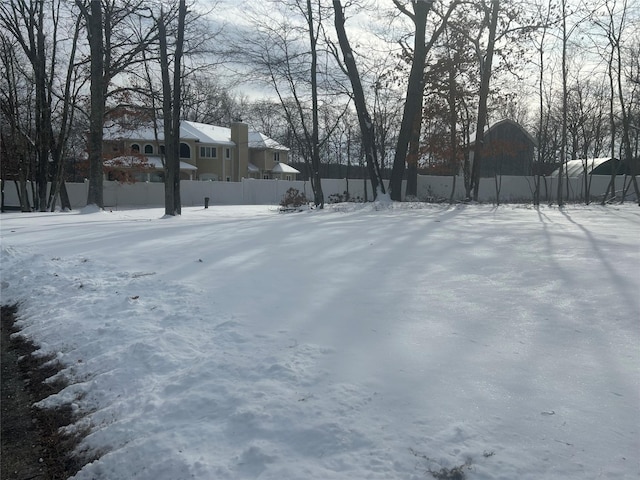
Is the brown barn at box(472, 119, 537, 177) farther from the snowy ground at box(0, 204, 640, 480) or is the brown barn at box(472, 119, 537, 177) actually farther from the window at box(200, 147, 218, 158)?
the snowy ground at box(0, 204, 640, 480)

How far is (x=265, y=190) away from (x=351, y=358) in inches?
1388

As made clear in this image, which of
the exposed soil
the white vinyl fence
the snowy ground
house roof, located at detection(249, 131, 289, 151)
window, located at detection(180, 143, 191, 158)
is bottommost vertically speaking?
the exposed soil

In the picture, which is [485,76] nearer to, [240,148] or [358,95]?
[358,95]

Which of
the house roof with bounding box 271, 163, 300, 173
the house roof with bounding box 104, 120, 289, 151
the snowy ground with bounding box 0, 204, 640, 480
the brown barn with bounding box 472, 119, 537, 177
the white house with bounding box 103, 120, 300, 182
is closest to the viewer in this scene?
the snowy ground with bounding box 0, 204, 640, 480

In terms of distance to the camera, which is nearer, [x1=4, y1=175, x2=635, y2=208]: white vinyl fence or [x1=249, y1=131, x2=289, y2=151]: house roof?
[x1=4, y1=175, x2=635, y2=208]: white vinyl fence

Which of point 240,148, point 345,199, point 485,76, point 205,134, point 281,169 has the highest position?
point 205,134

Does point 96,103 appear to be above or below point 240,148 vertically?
below

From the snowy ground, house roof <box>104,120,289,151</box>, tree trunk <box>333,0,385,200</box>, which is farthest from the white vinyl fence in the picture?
the snowy ground

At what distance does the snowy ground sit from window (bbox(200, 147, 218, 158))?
139ft

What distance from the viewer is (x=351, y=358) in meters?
3.49

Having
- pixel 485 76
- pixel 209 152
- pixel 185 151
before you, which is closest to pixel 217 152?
pixel 209 152

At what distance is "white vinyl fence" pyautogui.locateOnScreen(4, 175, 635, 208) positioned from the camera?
32.6 metres

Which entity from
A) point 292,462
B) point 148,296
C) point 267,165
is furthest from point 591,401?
point 267,165

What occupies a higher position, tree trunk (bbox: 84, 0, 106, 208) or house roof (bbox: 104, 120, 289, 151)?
house roof (bbox: 104, 120, 289, 151)
